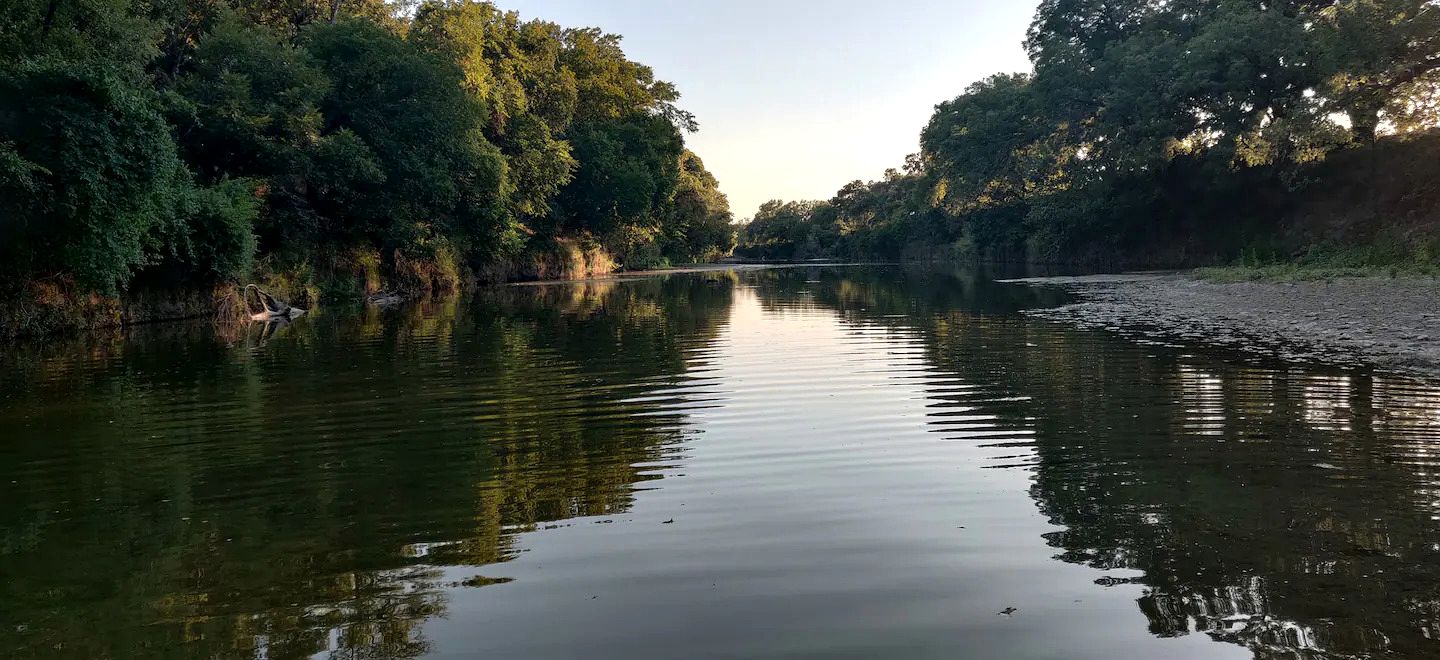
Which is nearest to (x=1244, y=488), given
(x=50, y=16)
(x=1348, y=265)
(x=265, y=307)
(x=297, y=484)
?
(x=297, y=484)

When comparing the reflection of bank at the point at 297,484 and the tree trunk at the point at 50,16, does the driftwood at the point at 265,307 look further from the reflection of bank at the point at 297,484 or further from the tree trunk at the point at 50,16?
the reflection of bank at the point at 297,484

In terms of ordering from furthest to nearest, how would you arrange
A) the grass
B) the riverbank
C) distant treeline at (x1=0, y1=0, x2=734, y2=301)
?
the grass, distant treeline at (x1=0, y1=0, x2=734, y2=301), the riverbank

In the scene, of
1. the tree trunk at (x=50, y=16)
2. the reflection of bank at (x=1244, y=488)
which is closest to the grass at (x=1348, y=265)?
the reflection of bank at (x=1244, y=488)

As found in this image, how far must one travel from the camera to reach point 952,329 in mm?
20344

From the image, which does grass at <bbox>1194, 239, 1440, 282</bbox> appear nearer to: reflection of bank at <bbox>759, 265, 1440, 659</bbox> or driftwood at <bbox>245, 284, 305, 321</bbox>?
reflection of bank at <bbox>759, 265, 1440, 659</bbox>

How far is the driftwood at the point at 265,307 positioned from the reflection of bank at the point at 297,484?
12.0 m

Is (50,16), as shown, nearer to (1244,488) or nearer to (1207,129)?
(1244,488)

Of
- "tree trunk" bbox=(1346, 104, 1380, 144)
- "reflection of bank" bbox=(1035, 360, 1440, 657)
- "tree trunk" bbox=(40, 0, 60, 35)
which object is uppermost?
"tree trunk" bbox=(40, 0, 60, 35)

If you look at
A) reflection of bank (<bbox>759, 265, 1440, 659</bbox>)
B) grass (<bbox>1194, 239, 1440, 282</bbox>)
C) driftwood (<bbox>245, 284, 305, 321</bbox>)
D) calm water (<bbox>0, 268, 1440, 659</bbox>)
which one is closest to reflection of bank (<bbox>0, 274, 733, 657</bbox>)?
calm water (<bbox>0, 268, 1440, 659</bbox>)

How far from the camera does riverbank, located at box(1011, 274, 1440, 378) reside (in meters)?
13.6

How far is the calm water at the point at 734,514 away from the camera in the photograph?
4.44 m

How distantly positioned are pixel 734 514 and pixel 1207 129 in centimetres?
4434

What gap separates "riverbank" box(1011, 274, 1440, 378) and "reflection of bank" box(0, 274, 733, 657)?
9518 mm

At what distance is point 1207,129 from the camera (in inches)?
1694
